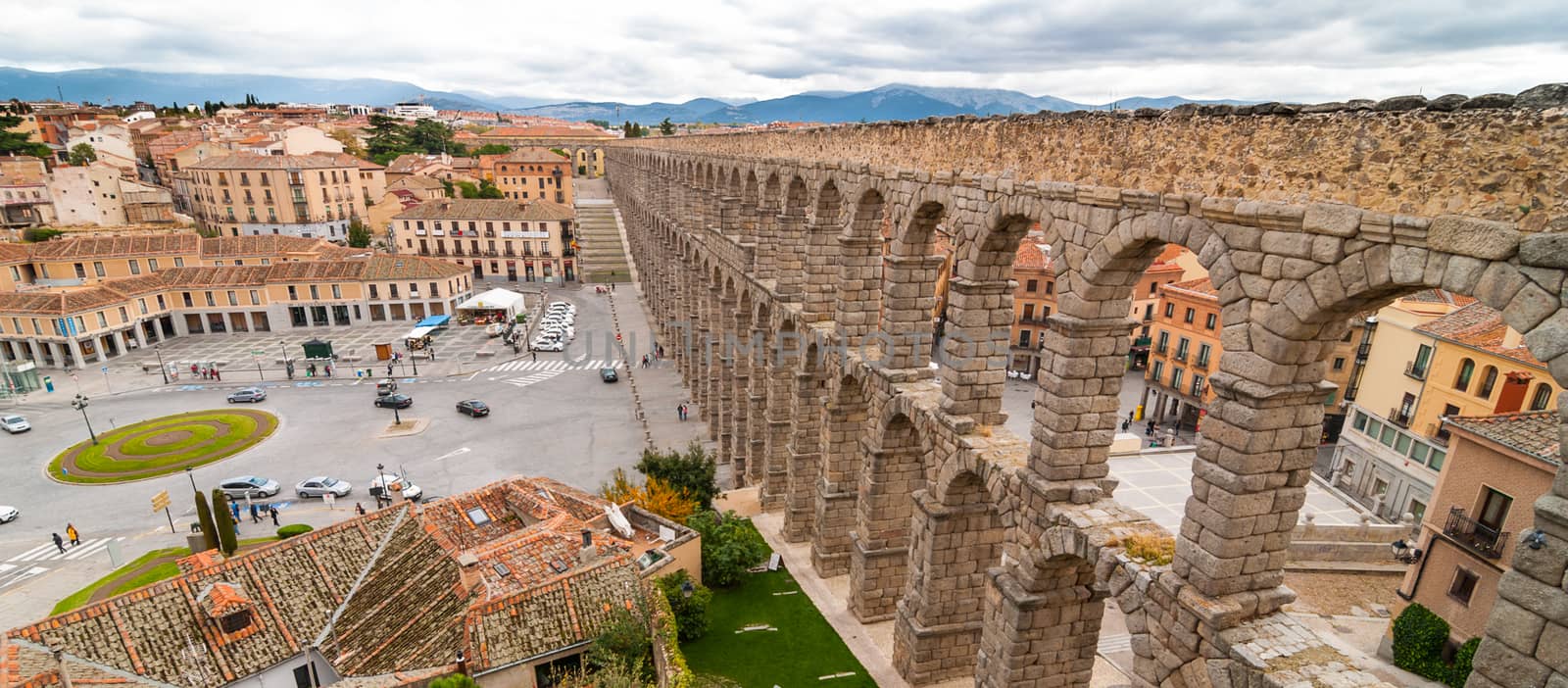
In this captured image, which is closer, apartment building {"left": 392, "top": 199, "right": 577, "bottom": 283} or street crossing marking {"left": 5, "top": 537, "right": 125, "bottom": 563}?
street crossing marking {"left": 5, "top": 537, "right": 125, "bottom": 563}

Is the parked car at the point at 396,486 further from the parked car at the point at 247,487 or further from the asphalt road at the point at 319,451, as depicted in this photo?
the parked car at the point at 247,487

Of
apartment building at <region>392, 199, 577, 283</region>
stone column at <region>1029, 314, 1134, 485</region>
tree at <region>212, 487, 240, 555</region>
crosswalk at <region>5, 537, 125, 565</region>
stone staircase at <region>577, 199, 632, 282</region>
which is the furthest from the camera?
stone staircase at <region>577, 199, 632, 282</region>

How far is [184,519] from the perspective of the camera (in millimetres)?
33656

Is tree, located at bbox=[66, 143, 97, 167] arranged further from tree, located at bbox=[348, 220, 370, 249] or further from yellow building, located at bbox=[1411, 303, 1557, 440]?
yellow building, located at bbox=[1411, 303, 1557, 440]

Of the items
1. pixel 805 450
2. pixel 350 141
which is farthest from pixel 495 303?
pixel 350 141

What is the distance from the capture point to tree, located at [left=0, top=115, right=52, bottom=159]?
282ft

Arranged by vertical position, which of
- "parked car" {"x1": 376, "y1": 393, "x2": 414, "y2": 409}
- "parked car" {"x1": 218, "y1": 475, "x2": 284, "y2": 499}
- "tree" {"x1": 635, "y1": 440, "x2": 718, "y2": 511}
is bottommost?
"parked car" {"x1": 218, "y1": 475, "x2": 284, "y2": 499}

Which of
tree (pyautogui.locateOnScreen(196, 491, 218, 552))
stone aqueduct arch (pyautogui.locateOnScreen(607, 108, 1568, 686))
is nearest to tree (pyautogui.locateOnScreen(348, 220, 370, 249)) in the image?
tree (pyautogui.locateOnScreen(196, 491, 218, 552))

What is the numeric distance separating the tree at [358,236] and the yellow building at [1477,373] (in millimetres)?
91897

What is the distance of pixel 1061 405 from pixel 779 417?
54.3 ft

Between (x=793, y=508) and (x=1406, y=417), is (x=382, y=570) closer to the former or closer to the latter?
(x=793, y=508)

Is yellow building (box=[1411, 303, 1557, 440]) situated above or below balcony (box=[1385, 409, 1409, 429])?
above

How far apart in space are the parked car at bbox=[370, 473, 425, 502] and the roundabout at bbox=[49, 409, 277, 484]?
38.3 ft

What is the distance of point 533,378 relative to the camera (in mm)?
52188
